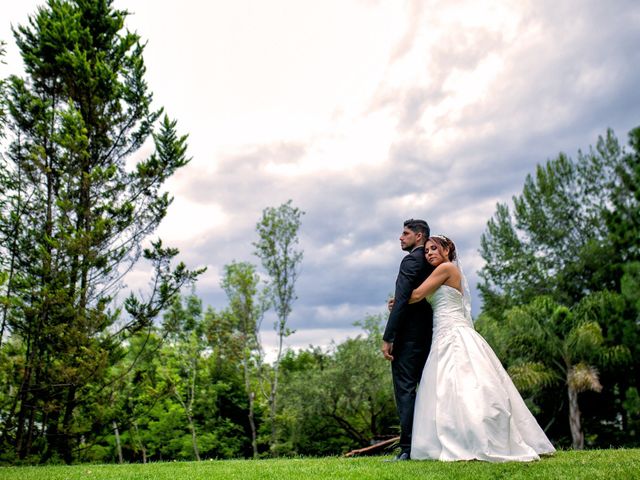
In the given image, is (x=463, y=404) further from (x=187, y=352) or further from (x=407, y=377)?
(x=187, y=352)

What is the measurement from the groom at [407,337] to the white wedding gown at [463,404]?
0.13 metres

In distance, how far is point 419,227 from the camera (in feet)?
22.9

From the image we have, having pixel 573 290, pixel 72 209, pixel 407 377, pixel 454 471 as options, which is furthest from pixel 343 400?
pixel 454 471

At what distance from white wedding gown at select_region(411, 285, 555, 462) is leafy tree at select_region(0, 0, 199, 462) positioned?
9.61 meters

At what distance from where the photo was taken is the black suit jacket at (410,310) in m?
6.50

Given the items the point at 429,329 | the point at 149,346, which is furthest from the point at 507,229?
the point at 429,329

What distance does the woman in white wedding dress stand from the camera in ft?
19.0

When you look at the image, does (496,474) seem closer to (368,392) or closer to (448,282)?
(448,282)

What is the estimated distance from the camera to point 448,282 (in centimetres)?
665

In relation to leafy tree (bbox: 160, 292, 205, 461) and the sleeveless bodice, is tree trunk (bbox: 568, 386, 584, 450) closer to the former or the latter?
leafy tree (bbox: 160, 292, 205, 461)

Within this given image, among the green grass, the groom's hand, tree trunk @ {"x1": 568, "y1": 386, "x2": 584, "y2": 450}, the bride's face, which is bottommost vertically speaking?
tree trunk @ {"x1": 568, "y1": 386, "x2": 584, "y2": 450}

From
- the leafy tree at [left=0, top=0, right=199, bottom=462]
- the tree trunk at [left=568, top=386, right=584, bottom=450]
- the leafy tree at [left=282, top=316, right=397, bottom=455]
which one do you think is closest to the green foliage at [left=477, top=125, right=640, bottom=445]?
the tree trunk at [left=568, top=386, right=584, bottom=450]

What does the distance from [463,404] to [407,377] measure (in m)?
0.79

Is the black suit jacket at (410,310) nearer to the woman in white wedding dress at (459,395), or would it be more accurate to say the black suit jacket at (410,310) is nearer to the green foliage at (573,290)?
the woman in white wedding dress at (459,395)
